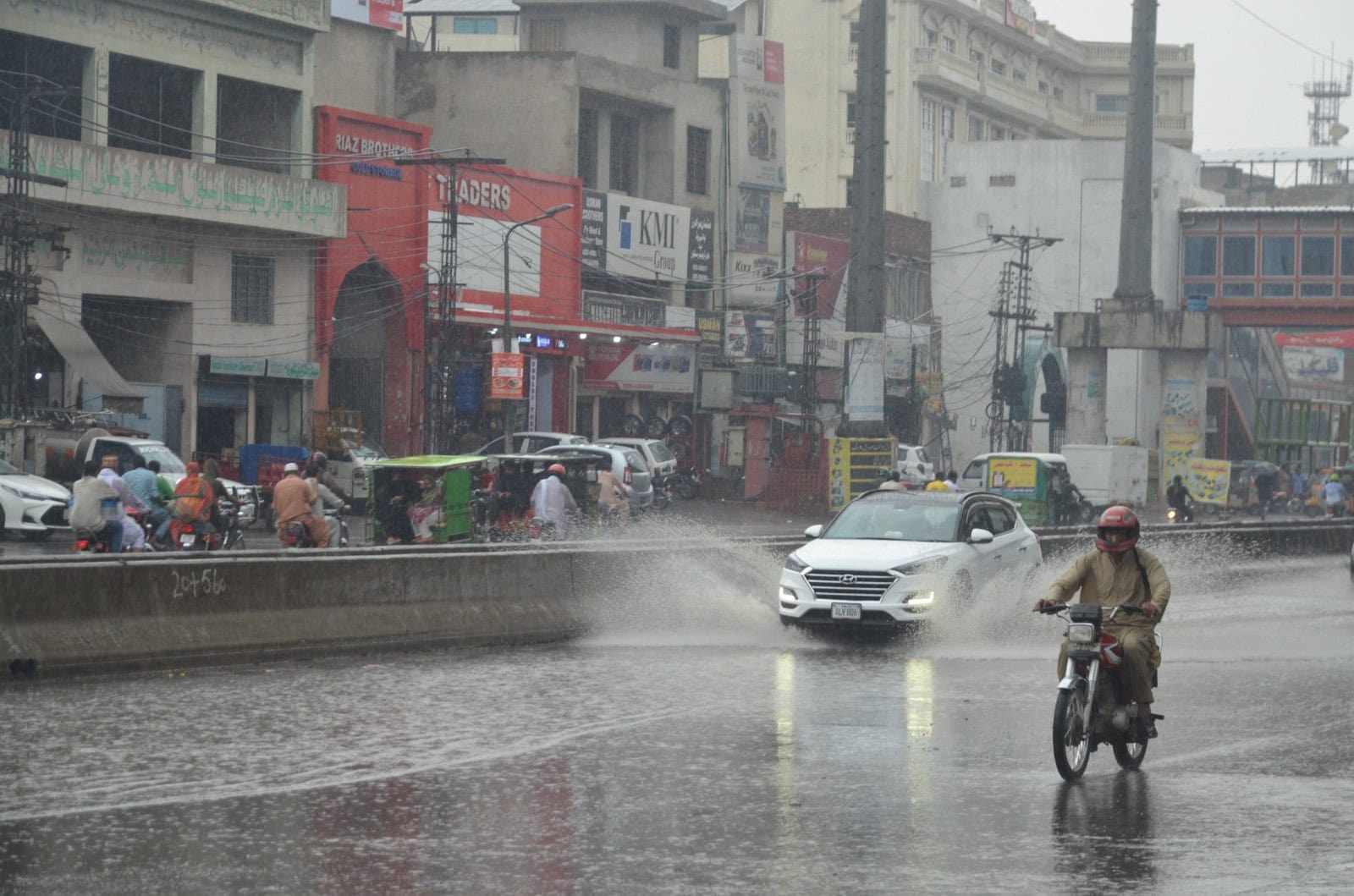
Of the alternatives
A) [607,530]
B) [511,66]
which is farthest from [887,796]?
[511,66]

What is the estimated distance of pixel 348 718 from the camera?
506 inches

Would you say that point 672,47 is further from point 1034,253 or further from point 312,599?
point 312,599

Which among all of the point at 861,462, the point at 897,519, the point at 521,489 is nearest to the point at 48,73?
the point at 861,462

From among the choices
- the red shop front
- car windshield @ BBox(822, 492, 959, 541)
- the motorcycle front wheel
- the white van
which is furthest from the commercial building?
the motorcycle front wheel

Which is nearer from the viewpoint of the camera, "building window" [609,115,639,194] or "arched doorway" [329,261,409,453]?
"arched doorway" [329,261,409,453]

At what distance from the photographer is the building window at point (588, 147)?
67.9 metres

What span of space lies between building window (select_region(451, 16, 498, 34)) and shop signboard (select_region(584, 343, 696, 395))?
109 ft

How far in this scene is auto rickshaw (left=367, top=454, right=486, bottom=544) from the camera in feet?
88.5

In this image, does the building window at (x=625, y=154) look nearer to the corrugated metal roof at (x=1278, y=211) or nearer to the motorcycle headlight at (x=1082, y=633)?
the corrugated metal roof at (x=1278, y=211)

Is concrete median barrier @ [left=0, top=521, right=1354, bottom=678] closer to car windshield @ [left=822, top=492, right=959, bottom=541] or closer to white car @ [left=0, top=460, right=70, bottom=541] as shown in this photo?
car windshield @ [left=822, top=492, right=959, bottom=541]

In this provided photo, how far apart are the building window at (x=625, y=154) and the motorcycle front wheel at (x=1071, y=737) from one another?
59501mm

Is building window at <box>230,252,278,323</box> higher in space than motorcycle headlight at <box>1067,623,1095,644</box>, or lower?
higher

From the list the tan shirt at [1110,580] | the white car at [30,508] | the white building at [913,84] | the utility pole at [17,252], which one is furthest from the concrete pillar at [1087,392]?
the tan shirt at [1110,580]

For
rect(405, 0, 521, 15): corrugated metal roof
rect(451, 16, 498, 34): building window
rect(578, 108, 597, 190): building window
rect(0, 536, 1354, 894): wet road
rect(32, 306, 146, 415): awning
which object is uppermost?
rect(451, 16, 498, 34): building window
